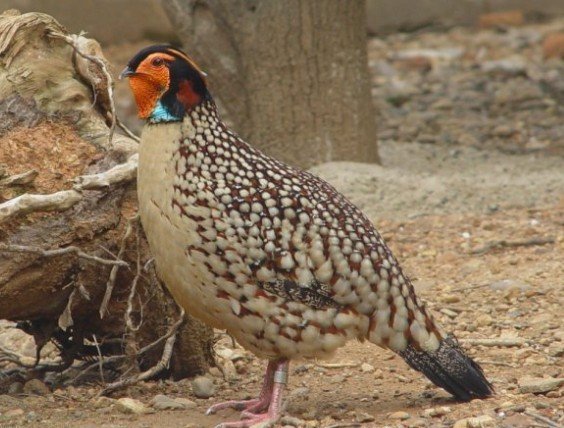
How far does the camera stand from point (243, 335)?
4.51 m

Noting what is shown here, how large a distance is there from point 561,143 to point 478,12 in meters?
4.87

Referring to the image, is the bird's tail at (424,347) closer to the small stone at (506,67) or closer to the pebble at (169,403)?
the pebble at (169,403)

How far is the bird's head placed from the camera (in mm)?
4469

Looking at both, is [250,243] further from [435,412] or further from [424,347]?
[435,412]

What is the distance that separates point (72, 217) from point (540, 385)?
2.09m

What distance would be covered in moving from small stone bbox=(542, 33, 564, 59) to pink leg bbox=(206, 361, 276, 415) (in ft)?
30.5

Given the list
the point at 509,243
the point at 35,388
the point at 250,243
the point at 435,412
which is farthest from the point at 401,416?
the point at 509,243

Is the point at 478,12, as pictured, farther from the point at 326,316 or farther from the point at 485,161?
the point at 326,316

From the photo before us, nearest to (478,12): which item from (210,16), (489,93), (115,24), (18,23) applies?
(489,93)

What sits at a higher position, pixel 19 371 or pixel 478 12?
pixel 478 12

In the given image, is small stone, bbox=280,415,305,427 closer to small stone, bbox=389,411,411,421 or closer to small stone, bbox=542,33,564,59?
small stone, bbox=389,411,411,421

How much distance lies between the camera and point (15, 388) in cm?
538

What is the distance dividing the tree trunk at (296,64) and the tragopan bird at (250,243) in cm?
398


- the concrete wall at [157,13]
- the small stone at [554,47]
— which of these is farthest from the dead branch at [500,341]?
the concrete wall at [157,13]
